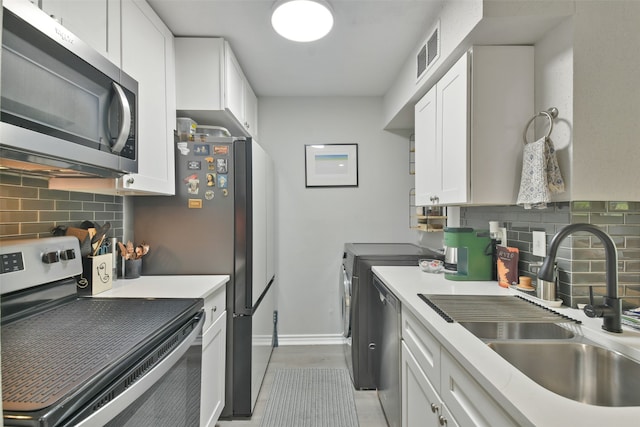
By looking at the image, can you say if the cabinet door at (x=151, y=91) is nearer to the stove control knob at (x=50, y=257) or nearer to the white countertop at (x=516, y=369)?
the stove control knob at (x=50, y=257)

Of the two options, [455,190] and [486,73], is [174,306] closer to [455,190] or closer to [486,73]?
[455,190]

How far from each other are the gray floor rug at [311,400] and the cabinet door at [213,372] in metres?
0.36

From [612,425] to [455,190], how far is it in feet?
3.91

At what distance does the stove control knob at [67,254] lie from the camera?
1.38 m

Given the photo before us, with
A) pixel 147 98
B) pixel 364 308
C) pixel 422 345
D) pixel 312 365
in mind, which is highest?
pixel 147 98

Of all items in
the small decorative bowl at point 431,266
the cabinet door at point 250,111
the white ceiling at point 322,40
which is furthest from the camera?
the cabinet door at point 250,111

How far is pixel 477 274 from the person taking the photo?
1.85 m

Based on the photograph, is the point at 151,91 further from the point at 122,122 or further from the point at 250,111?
the point at 250,111

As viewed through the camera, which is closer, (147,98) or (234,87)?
(147,98)

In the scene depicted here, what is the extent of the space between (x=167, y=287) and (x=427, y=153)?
5.70ft

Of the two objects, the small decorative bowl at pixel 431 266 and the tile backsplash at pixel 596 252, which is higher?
the tile backsplash at pixel 596 252

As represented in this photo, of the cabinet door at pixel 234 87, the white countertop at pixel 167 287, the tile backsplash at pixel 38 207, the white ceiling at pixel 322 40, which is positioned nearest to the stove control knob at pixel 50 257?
the tile backsplash at pixel 38 207

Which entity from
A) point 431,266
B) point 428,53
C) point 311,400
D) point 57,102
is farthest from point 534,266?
point 57,102

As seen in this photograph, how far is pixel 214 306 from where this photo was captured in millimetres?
1768
